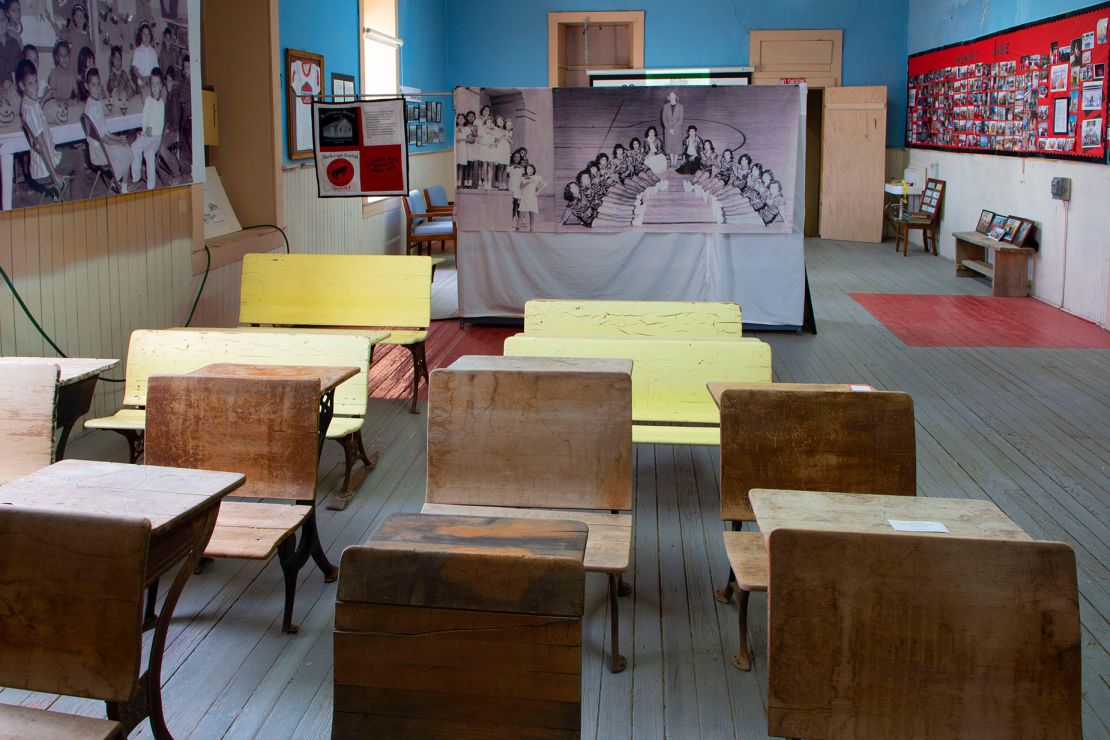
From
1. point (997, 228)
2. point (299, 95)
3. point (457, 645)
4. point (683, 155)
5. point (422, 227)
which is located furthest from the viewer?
point (422, 227)

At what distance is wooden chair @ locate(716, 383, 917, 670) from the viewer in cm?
330

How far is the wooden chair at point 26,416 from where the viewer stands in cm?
339

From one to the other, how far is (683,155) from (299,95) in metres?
3.13

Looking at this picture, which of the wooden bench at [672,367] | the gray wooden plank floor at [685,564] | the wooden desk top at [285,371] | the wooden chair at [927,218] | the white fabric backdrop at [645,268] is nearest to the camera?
the gray wooden plank floor at [685,564]

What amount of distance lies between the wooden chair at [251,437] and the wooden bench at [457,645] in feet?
5.06

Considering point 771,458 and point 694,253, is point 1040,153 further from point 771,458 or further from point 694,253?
point 771,458

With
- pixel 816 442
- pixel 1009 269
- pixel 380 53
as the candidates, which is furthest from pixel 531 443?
pixel 380 53

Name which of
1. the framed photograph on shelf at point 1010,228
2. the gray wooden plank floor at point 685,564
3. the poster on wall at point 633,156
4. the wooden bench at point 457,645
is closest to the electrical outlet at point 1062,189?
the framed photograph on shelf at point 1010,228

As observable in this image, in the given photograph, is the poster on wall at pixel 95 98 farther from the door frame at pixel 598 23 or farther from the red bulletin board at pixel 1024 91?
the door frame at pixel 598 23

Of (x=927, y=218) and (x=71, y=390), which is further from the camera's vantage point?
(x=927, y=218)

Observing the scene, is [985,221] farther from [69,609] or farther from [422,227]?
[69,609]

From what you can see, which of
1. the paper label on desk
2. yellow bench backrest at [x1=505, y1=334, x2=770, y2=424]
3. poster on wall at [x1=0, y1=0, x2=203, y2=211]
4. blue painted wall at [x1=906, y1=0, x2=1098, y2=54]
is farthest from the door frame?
the paper label on desk

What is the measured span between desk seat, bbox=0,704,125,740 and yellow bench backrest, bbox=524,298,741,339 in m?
3.55

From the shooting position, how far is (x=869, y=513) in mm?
2797
